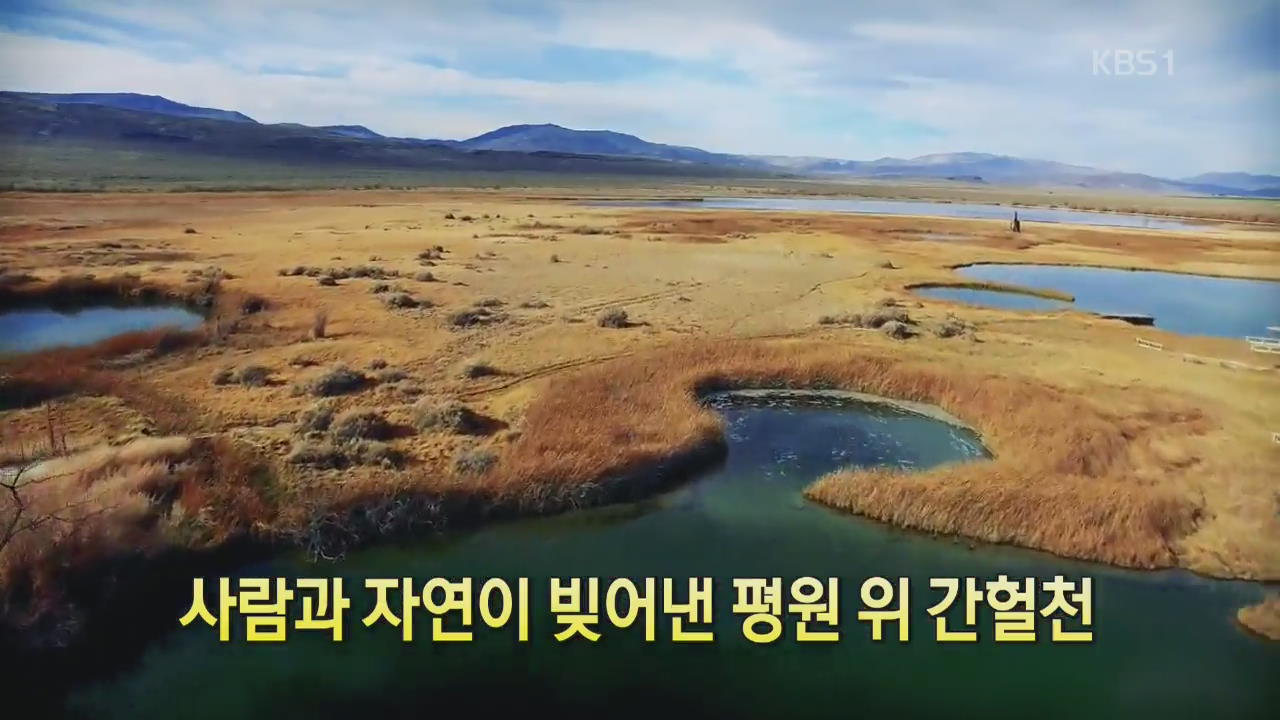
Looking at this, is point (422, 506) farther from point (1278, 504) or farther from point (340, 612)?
point (1278, 504)

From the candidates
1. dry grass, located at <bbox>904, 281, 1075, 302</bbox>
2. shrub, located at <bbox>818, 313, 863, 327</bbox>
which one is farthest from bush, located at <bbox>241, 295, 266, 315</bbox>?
dry grass, located at <bbox>904, 281, 1075, 302</bbox>

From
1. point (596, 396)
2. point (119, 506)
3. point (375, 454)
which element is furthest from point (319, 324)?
point (119, 506)

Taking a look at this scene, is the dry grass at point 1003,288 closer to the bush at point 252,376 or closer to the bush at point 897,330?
the bush at point 897,330

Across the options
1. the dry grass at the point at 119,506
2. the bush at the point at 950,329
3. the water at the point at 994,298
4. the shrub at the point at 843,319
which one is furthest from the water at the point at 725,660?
the water at the point at 994,298

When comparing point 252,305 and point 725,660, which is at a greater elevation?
point 252,305

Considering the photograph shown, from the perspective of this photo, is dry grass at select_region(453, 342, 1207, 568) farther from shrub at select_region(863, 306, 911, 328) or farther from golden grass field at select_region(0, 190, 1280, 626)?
shrub at select_region(863, 306, 911, 328)

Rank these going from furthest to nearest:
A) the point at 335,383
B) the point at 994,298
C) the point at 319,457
→ 1. the point at 994,298
2. the point at 335,383
3. the point at 319,457

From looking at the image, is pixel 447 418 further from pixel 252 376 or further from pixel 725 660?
pixel 725 660
